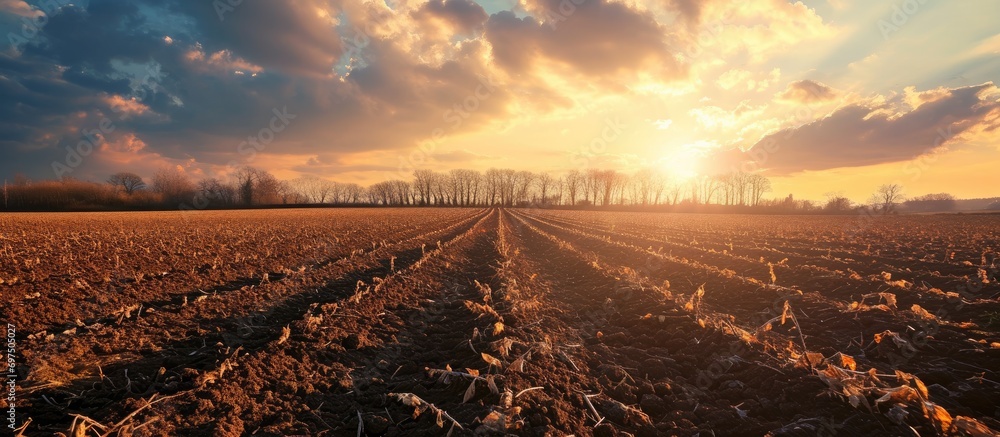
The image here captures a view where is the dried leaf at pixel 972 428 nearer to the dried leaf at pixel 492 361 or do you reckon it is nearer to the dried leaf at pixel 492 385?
the dried leaf at pixel 492 385

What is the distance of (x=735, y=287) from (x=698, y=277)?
4.70ft

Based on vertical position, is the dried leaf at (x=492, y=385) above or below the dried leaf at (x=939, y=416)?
below

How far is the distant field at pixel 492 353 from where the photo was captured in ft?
12.1

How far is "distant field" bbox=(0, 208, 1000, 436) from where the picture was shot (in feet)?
12.1

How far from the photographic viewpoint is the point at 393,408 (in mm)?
4109

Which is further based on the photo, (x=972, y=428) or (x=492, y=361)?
(x=492, y=361)

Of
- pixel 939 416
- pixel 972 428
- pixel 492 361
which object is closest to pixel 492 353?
pixel 492 361

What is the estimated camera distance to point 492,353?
5199 millimetres

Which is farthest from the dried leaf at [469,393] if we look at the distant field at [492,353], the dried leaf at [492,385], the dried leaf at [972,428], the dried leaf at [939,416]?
the dried leaf at [972,428]

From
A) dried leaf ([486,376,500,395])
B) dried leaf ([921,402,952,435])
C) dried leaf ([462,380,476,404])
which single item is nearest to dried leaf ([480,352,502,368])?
dried leaf ([486,376,500,395])

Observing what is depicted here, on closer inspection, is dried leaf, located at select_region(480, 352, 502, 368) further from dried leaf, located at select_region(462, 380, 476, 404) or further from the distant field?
dried leaf, located at select_region(462, 380, 476, 404)

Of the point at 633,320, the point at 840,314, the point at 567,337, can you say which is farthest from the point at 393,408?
the point at 840,314

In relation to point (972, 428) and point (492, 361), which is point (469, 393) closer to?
point (492, 361)

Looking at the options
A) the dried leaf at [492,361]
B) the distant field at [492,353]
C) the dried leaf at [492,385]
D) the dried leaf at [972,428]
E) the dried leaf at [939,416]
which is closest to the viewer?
the dried leaf at [972,428]
